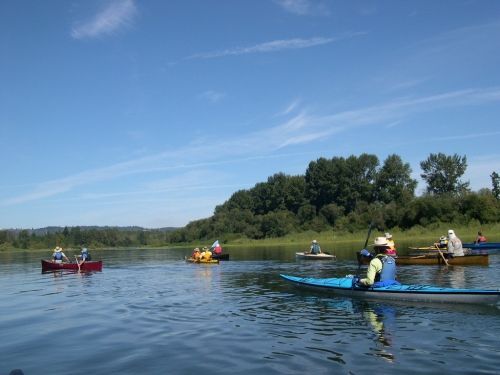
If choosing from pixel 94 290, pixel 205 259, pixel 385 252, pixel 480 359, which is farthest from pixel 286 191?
pixel 480 359

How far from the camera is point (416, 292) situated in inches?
639

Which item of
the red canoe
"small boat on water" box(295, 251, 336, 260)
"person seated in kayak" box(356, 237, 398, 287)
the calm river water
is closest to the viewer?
the calm river water

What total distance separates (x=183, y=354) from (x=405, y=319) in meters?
6.64

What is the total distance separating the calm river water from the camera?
10555 millimetres

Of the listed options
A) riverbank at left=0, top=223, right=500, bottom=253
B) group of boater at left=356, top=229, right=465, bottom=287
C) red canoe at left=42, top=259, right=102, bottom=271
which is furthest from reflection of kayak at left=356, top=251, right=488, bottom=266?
riverbank at left=0, top=223, right=500, bottom=253

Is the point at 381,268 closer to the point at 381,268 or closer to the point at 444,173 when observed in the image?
the point at 381,268

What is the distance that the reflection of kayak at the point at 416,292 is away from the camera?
15.1 metres

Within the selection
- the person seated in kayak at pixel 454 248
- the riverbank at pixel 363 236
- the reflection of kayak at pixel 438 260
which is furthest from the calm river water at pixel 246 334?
the riverbank at pixel 363 236

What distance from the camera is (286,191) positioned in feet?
368

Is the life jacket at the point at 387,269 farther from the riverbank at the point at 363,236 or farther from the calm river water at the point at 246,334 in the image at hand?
the riverbank at the point at 363,236

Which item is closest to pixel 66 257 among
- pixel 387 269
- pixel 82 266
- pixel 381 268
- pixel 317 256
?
pixel 82 266

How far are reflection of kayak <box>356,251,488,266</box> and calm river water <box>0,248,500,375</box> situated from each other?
20.6ft

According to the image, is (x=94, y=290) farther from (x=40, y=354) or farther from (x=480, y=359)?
(x=480, y=359)

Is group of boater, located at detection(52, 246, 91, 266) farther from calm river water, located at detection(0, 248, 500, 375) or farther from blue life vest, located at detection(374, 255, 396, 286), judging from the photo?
blue life vest, located at detection(374, 255, 396, 286)
